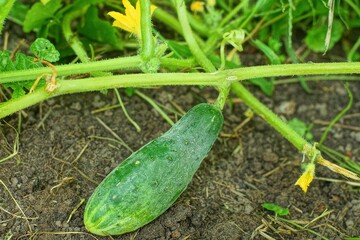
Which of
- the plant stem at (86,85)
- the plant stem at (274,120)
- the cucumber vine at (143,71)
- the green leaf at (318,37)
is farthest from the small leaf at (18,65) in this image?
the green leaf at (318,37)

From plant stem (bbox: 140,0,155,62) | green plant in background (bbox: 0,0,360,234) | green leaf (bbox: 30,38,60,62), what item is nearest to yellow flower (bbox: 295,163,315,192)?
green plant in background (bbox: 0,0,360,234)

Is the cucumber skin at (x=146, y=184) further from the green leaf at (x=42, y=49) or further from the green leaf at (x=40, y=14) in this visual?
the green leaf at (x=40, y=14)

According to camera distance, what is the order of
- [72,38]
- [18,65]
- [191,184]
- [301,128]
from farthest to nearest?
[301,128]
[72,38]
[191,184]
[18,65]

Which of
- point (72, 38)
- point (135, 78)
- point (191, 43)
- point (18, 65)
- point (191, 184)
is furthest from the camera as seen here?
point (72, 38)

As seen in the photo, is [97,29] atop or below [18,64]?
below

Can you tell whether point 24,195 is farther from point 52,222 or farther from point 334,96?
point 334,96

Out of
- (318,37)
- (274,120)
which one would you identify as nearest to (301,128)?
(274,120)

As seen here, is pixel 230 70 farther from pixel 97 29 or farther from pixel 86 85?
pixel 97 29
